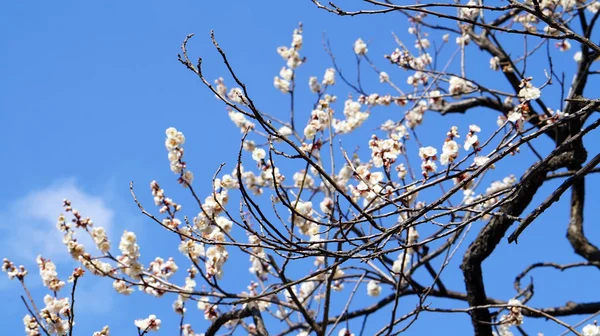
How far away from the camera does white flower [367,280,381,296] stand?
490 cm

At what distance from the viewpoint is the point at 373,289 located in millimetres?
Result: 4918

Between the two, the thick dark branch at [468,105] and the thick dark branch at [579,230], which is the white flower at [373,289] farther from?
the thick dark branch at [468,105]

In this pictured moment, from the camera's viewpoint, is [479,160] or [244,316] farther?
[244,316]

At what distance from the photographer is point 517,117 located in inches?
99.8

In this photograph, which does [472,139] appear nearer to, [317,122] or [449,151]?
[449,151]

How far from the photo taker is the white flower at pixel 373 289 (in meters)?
4.90

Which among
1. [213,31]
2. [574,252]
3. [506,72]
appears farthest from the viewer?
[506,72]

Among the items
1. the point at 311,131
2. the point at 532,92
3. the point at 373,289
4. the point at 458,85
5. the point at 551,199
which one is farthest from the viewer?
the point at 458,85

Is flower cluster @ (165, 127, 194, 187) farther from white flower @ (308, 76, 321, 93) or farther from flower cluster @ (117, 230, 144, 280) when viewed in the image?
white flower @ (308, 76, 321, 93)

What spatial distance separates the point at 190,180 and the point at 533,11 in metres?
2.12

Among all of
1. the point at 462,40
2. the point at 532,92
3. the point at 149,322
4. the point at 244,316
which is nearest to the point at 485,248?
the point at 532,92

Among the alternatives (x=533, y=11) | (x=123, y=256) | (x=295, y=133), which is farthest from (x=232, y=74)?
(x=295, y=133)

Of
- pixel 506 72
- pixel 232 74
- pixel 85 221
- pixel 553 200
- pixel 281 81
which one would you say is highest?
pixel 281 81

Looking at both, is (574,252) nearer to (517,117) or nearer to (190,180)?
(517,117)
